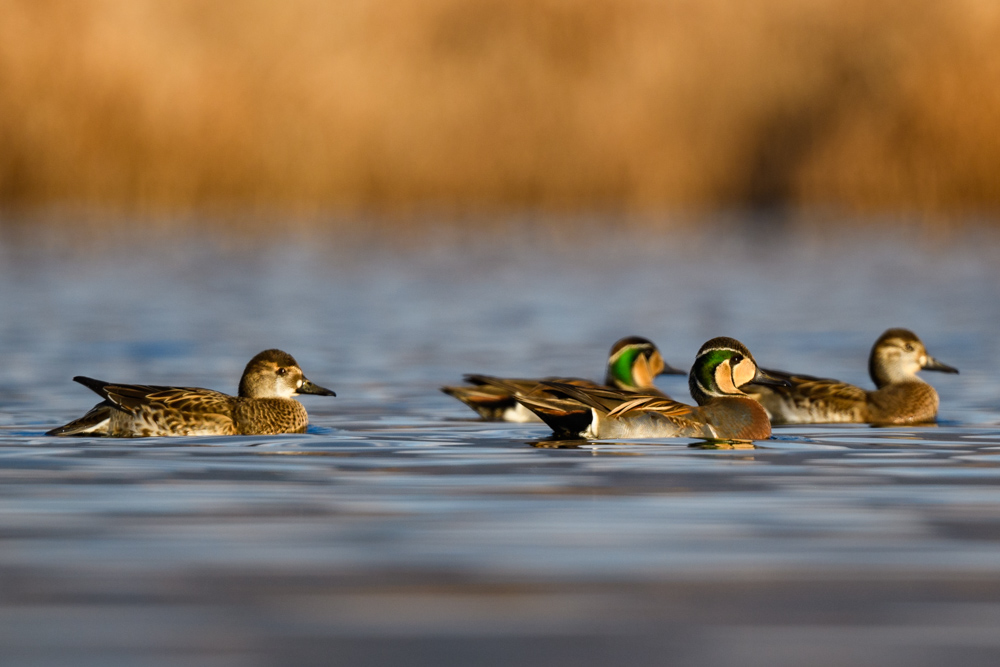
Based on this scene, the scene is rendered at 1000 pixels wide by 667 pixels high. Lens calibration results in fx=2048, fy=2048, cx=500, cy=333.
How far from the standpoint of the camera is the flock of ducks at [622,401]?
8.69 metres

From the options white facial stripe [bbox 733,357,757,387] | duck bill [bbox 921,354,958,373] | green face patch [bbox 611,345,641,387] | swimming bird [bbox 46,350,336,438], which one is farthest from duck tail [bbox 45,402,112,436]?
duck bill [bbox 921,354,958,373]

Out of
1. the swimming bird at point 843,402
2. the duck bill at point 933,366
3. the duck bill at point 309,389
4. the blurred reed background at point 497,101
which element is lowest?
the swimming bird at point 843,402

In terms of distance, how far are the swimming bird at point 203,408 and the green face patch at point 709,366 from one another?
67.2 inches

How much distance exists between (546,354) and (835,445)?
5931 millimetres

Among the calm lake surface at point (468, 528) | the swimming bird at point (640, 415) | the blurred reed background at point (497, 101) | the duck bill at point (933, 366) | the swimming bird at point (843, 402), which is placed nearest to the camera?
the calm lake surface at point (468, 528)

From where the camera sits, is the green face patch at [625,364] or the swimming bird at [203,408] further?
the green face patch at [625,364]

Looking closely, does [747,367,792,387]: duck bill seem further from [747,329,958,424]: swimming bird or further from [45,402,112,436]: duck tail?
[45,402,112,436]: duck tail

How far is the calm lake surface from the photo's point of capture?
171 inches

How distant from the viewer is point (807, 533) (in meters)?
5.84

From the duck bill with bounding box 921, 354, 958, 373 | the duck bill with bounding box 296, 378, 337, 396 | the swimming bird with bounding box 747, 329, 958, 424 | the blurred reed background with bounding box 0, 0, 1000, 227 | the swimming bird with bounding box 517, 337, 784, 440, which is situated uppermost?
the blurred reed background with bounding box 0, 0, 1000, 227

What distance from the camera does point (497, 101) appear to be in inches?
1092

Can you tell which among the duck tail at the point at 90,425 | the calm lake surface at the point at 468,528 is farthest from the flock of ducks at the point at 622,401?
the calm lake surface at the point at 468,528

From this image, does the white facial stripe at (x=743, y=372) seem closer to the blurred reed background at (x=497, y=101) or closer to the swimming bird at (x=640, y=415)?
the swimming bird at (x=640, y=415)

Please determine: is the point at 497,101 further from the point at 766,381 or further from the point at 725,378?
the point at 725,378
